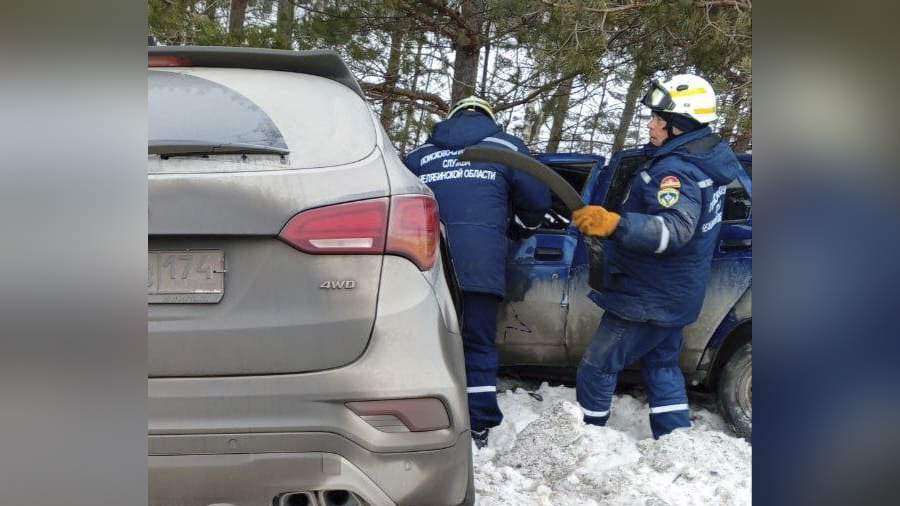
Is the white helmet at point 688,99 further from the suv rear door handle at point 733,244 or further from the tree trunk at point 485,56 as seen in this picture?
the tree trunk at point 485,56

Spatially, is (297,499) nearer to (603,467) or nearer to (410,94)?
(603,467)

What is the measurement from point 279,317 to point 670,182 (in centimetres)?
194

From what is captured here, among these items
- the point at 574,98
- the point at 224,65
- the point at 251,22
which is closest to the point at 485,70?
the point at 574,98

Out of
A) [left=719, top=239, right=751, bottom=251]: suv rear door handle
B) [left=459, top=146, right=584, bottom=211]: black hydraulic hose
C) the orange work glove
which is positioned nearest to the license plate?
[left=459, top=146, right=584, bottom=211]: black hydraulic hose

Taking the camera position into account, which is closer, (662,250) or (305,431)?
(305,431)

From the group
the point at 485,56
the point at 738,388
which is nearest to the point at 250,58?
the point at 738,388

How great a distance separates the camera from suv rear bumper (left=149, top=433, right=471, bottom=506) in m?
2.00

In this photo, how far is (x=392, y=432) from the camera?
210 cm

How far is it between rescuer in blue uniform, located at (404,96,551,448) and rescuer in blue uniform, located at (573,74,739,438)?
45 centimetres

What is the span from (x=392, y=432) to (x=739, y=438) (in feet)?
7.13

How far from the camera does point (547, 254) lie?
3930 millimetres

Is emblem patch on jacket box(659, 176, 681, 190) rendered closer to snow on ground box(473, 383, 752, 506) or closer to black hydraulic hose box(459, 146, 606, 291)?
black hydraulic hose box(459, 146, 606, 291)
